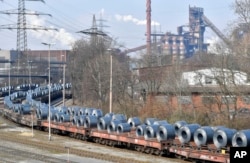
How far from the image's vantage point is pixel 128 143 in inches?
1250

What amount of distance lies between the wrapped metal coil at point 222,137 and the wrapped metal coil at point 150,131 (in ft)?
17.0

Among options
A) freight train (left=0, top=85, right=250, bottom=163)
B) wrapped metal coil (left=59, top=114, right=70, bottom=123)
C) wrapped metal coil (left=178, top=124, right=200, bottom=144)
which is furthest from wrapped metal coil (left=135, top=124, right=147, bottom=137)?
wrapped metal coil (left=59, top=114, right=70, bottom=123)

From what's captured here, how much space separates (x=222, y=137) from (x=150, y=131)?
6.25 meters

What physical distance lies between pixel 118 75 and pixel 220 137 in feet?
150

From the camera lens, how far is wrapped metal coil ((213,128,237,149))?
23.8 meters

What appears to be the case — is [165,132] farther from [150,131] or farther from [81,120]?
[81,120]

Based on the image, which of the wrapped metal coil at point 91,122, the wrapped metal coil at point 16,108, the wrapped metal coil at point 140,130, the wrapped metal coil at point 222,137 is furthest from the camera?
the wrapped metal coil at point 16,108

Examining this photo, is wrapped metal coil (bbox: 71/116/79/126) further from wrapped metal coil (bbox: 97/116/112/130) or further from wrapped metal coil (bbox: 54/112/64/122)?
wrapped metal coil (bbox: 97/116/112/130)

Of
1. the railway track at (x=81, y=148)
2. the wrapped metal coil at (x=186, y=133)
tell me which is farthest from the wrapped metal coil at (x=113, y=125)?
the wrapped metal coil at (x=186, y=133)

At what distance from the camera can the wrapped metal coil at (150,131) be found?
94.7ft

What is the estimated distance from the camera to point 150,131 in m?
29.1

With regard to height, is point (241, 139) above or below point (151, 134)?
above

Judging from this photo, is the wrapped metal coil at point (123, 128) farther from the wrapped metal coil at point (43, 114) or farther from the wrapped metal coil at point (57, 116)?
the wrapped metal coil at point (43, 114)

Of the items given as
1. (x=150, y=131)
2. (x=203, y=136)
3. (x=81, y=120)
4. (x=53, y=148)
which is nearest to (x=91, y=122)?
(x=81, y=120)
